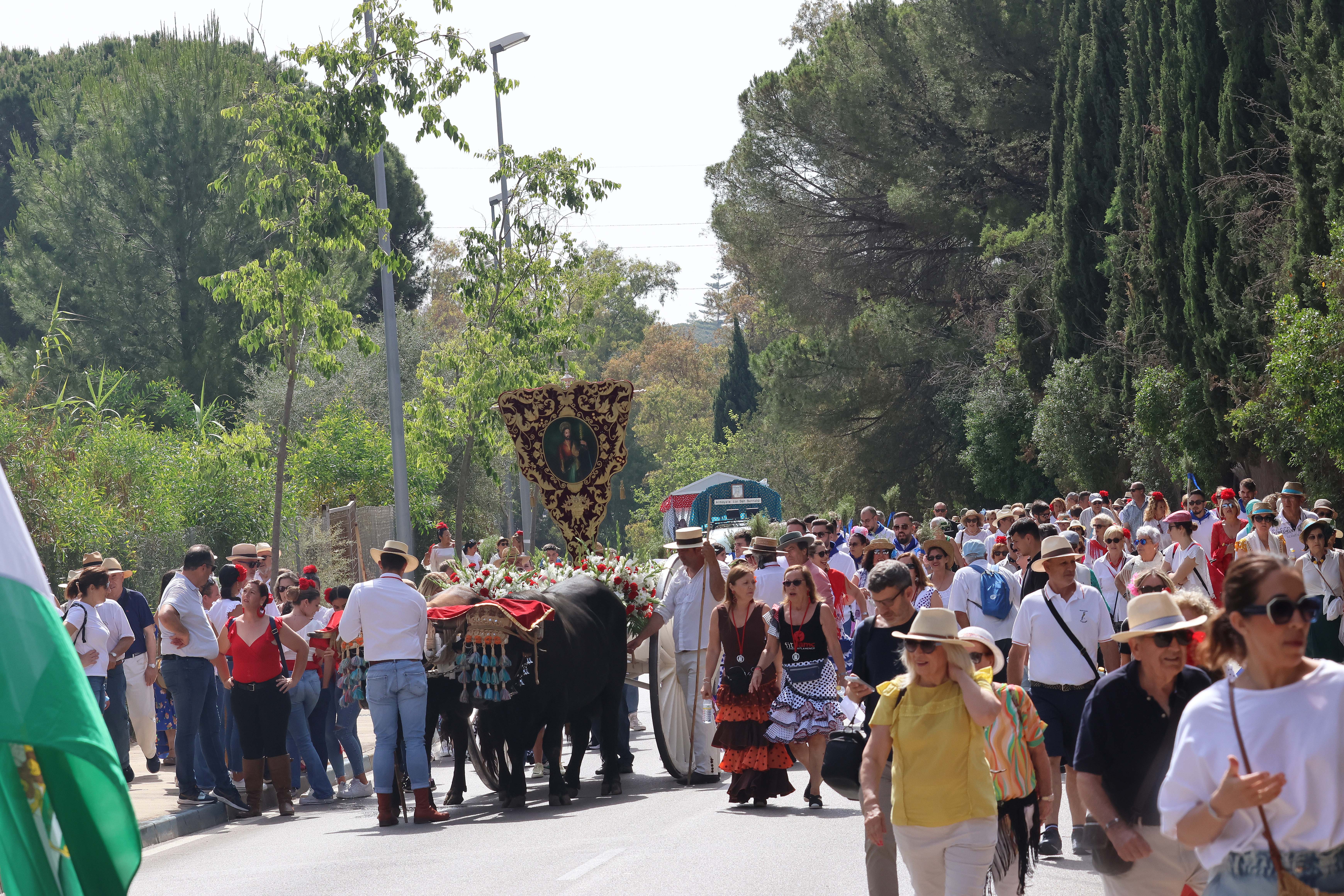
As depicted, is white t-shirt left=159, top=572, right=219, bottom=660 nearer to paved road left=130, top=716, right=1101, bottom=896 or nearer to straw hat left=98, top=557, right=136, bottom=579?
straw hat left=98, top=557, right=136, bottom=579

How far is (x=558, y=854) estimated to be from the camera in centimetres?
952

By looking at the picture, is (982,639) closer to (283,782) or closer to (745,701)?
(745,701)

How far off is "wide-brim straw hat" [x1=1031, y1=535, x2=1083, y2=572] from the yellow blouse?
3.11m

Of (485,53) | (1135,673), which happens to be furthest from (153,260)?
(1135,673)

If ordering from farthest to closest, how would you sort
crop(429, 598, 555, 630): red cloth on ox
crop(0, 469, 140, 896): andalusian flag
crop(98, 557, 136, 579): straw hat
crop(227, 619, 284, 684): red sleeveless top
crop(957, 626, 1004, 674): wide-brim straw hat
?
crop(98, 557, 136, 579): straw hat
crop(227, 619, 284, 684): red sleeveless top
crop(429, 598, 555, 630): red cloth on ox
crop(957, 626, 1004, 674): wide-brim straw hat
crop(0, 469, 140, 896): andalusian flag

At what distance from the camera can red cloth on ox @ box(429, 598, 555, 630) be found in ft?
37.1

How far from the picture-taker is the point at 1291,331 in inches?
704

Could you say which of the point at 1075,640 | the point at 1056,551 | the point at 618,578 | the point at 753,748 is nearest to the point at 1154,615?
the point at 1075,640

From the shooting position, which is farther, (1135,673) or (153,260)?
(153,260)

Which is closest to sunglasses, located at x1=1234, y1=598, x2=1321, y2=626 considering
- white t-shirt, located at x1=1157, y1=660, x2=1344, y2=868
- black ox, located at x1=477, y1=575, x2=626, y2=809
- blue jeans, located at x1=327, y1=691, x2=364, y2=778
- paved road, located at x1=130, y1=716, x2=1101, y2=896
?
white t-shirt, located at x1=1157, y1=660, x2=1344, y2=868

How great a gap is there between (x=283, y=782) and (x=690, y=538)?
159 inches

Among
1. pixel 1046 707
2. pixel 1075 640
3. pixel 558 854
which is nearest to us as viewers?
pixel 1075 640

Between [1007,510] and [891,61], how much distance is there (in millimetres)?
23720

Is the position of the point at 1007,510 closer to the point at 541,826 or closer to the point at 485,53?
the point at 485,53
